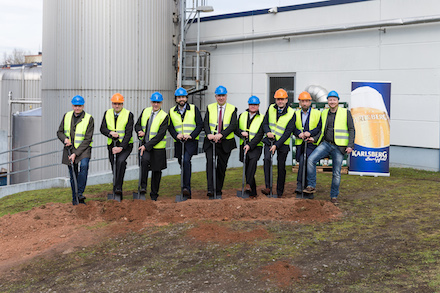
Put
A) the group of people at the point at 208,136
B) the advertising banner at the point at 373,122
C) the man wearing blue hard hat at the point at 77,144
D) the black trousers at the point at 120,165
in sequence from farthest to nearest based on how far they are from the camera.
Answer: the advertising banner at the point at 373,122, the black trousers at the point at 120,165, the group of people at the point at 208,136, the man wearing blue hard hat at the point at 77,144

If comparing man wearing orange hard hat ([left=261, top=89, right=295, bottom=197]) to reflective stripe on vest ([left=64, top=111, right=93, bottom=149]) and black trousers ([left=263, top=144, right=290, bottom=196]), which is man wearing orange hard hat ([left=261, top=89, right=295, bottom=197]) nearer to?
black trousers ([left=263, top=144, right=290, bottom=196])

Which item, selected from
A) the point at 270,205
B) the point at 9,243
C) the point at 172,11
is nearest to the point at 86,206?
the point at 9,243

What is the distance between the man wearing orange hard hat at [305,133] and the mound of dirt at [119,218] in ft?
3.45

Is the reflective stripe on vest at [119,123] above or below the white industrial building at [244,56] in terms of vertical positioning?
below

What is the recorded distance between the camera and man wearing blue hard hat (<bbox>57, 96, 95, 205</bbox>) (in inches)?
388

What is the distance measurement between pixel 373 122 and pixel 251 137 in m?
4.56

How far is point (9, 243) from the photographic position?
25.8ft

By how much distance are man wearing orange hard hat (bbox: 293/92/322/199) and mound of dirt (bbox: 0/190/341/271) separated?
3.45 feet

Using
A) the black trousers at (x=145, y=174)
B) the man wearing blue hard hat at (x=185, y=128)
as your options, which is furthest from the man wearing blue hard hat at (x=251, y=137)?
the black trousers at (x=145, y=174)

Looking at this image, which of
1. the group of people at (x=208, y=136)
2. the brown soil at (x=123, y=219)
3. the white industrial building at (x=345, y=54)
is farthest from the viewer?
the white industrial building at (x=345, y=54)

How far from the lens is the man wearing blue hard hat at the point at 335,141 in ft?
31.9

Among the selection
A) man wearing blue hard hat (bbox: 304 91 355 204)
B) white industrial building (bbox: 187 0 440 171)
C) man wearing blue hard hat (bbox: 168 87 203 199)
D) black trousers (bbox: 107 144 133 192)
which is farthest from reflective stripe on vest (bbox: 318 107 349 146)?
white industrial building (bbox: 187 0 440 171)

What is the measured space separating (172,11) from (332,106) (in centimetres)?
998

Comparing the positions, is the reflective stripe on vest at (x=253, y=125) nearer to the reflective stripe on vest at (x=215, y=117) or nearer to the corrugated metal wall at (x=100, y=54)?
the reflective stripe on vest at (x=215, y=117)
